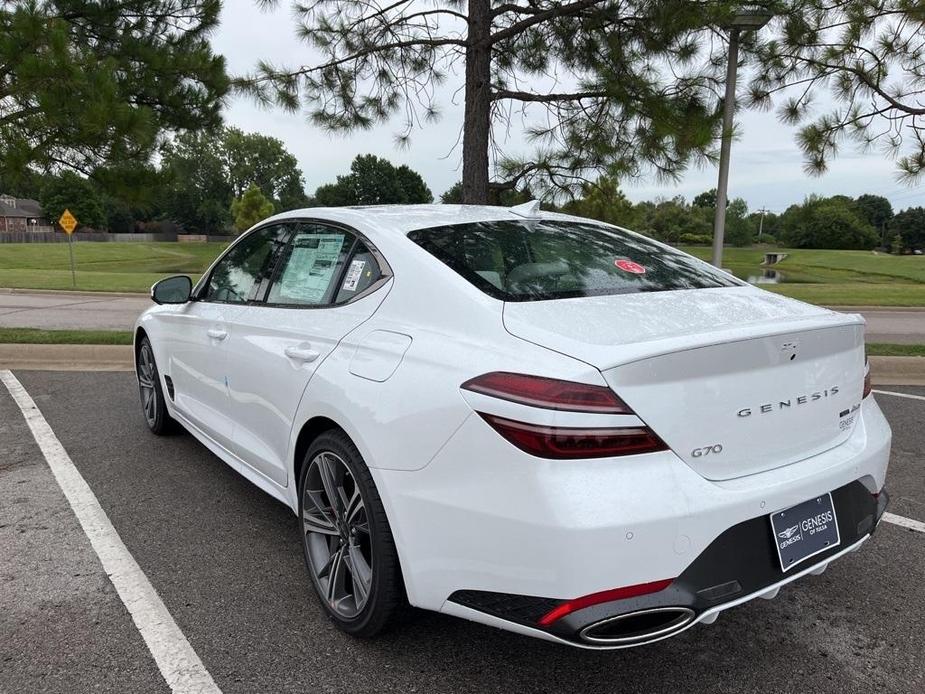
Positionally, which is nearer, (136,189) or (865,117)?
(865,117)

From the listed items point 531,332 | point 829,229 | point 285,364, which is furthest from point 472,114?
point 829,229

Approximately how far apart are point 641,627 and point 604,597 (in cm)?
15

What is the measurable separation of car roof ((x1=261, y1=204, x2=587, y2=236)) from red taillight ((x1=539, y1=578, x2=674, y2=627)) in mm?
1509

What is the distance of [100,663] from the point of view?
234 cm

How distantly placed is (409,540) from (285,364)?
104 cm

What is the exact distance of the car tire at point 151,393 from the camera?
15.6 ft

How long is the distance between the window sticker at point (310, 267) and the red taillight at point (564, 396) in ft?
4.23

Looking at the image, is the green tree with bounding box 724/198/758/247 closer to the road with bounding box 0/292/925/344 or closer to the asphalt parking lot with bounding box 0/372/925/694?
the road with bounding box 0/292/925/344

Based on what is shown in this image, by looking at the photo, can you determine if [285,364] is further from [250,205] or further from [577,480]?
[250,205]

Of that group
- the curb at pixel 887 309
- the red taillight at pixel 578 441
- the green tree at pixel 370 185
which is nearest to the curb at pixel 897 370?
the red taillight at pixel 578 441

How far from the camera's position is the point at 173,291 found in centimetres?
412

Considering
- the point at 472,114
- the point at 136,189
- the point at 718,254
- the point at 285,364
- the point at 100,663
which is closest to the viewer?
the point at 100,663

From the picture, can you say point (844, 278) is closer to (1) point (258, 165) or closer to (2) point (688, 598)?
(2) point (688, 598)

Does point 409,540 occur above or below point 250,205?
below
